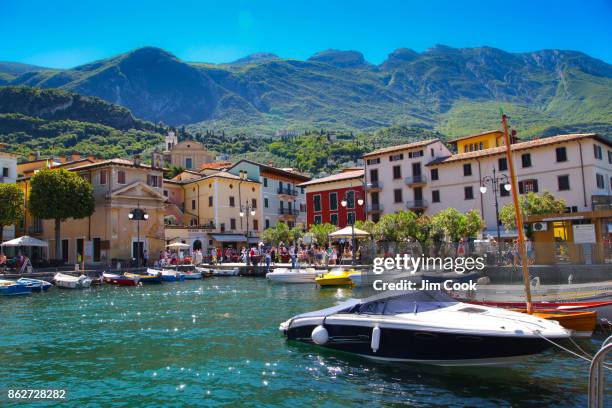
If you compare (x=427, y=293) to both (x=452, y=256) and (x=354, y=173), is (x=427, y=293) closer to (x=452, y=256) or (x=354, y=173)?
(x=452, y=256)

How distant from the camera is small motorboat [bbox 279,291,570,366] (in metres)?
10.5

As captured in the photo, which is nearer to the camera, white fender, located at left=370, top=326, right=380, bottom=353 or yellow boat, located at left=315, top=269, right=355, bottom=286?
white fender, located at left=370, top=326, right=380, bottom=353

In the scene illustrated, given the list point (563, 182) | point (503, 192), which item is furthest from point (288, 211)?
point (563, 182)

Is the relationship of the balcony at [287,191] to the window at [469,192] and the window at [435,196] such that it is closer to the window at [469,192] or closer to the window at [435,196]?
the window at [435,196]

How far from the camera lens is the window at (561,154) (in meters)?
43.2

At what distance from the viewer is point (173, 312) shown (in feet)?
70.3

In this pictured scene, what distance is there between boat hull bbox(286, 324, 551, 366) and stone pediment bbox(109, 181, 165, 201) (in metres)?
40.1

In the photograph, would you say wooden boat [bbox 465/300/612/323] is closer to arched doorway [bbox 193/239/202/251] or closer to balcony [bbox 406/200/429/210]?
balcony [bbox 406/200/429/210]

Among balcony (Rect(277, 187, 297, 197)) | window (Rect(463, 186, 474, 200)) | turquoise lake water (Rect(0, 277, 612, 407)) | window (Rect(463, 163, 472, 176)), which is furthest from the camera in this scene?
balcony (Rect(277, 187, 297, 197))

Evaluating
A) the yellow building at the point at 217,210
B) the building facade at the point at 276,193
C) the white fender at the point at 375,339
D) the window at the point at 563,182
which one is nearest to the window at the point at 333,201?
the yellow building at the point at 217,210

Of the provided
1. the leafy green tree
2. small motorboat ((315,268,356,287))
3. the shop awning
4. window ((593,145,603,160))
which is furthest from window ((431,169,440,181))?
the shop awning

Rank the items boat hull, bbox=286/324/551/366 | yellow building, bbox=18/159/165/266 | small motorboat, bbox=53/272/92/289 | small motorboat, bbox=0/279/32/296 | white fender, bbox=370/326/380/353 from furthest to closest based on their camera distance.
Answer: yellow building, bbox=18/159/165/266
small motorboat, bbox=53/272/92/289
small motorboat, bbox=0/279/32/296
white fender, bbox=370/326/380/353
boat hull, bbox=286/324/551/366

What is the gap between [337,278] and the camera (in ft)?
101

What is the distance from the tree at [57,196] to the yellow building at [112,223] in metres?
3.91
